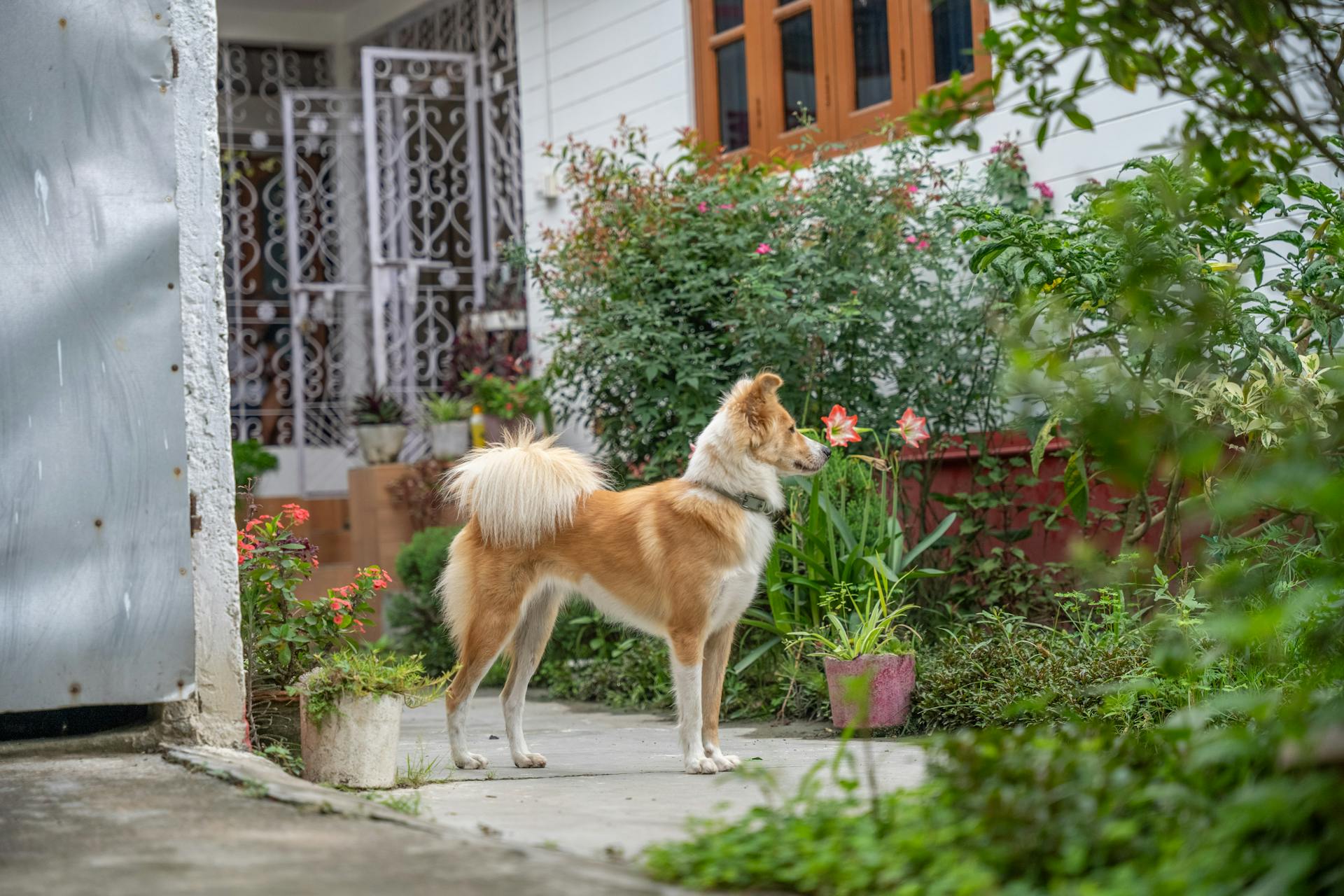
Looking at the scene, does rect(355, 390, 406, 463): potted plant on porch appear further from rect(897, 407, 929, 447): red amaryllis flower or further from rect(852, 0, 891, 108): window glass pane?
rect(897, 407, 929, 447): red amaryllis flower

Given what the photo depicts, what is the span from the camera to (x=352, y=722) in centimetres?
461

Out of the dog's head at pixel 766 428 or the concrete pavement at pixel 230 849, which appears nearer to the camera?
the concrete pavement at pixel 230 849

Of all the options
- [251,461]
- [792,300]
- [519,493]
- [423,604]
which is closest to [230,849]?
[519,493]

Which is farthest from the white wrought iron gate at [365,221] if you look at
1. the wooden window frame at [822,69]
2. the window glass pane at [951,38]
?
the window glass pane at [951,38]

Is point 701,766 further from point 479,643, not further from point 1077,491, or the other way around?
point 1077,491

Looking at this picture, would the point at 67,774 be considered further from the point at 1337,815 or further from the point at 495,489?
the point at 1337,815

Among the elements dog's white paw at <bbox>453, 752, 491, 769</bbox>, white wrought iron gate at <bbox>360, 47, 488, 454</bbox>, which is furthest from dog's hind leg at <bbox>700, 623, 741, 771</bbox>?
white wrought iron gate at <bbox>360, 47, 488, 454</bbox>

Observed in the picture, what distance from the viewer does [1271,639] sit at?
427cm

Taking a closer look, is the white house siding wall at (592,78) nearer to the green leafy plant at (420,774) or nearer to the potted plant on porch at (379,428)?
the potted plant on porch at (379,428)

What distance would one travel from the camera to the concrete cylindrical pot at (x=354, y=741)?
460cm

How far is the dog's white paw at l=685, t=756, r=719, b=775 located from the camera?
5.00 meters

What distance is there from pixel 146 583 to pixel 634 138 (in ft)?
19.2

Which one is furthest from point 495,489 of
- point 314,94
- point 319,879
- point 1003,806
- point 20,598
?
point 314,94

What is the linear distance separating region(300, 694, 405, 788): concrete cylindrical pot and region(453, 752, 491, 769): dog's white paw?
0.64 metres
